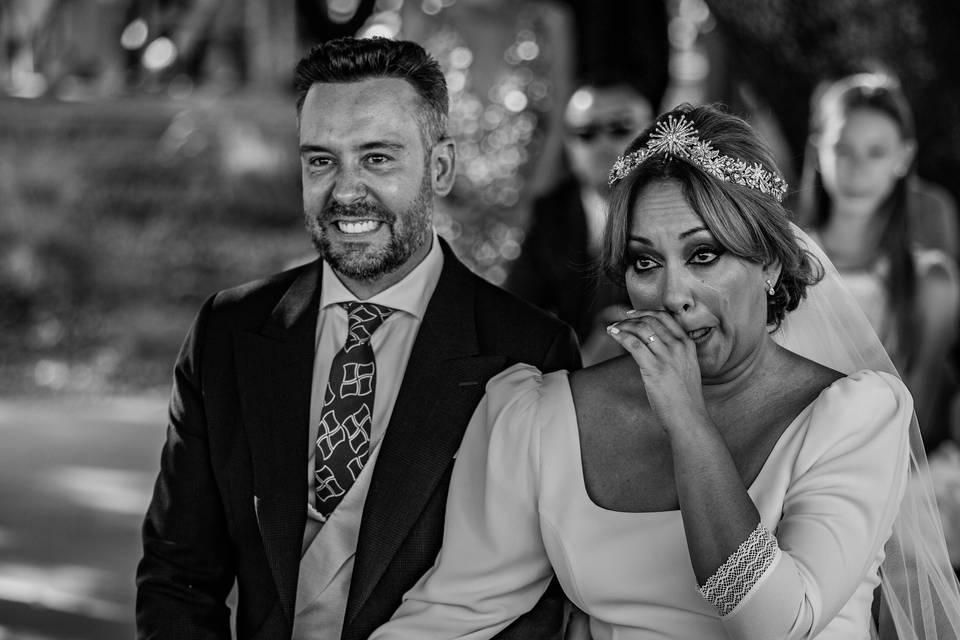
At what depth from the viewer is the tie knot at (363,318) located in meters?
2.56

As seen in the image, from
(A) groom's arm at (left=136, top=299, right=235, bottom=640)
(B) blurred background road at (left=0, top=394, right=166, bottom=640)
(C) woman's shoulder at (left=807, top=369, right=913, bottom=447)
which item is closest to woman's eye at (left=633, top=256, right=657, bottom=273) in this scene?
(C) woman's shoulder at (left=807, top=369, right=913, bottom=447)

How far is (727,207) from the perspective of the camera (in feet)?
7.05

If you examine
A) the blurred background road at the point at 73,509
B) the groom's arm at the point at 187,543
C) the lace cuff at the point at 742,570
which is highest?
the lace cuff at the point at 742,570

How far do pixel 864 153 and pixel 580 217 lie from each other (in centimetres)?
101

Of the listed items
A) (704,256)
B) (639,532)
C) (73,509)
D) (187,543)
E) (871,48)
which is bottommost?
(73,509)

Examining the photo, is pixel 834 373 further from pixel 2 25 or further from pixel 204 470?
pixel 2 25

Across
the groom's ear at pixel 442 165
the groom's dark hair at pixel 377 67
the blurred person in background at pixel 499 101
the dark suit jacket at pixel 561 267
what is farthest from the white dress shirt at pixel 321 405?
the blurred person in background at pixel 499 101

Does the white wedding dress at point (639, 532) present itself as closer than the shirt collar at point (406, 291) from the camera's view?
Yes

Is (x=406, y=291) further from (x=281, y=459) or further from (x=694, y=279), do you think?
(x=694, y=279)

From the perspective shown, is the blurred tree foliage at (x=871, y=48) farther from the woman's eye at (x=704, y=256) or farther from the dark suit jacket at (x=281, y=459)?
the woman's eye at (x=704, y=256)

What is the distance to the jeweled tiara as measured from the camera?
2184 mm

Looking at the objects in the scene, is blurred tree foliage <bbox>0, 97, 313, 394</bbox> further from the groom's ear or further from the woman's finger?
the woman's finger

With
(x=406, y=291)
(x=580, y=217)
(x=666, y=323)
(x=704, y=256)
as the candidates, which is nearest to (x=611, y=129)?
(x=580, y=217)

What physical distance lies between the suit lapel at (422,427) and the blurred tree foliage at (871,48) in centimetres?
402
